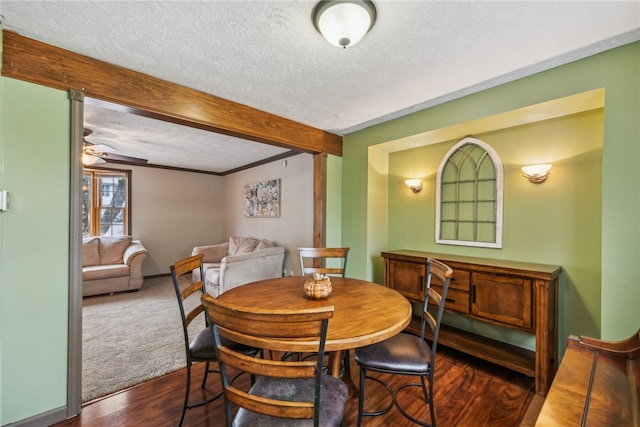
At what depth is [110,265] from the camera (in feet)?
15.0

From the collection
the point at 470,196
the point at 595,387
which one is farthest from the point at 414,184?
the point at 595,387

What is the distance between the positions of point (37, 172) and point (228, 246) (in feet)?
13.0

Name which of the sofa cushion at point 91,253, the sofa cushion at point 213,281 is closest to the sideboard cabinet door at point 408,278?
the sofa cushion at point 213,281

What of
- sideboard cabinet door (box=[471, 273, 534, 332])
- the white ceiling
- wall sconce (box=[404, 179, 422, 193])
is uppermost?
the white ceiling

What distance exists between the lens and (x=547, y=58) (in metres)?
1.83

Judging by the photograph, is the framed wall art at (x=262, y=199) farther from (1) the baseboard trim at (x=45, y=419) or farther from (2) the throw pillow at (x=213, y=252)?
(1) the baseboard trim at (x=45, y=419)

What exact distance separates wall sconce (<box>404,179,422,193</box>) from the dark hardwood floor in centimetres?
189

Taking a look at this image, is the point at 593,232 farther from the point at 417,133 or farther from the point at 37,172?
the point at 37,172

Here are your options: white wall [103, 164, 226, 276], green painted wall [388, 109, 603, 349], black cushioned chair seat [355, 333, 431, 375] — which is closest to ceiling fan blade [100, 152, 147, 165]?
white wall [103, 164, 226, 276]

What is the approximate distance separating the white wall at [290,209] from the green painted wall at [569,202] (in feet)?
3.41

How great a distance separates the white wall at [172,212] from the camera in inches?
222

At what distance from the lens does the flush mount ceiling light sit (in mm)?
1332

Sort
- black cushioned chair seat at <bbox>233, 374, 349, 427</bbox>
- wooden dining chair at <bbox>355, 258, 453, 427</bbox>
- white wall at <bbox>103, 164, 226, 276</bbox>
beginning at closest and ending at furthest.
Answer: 1. black cushioned chair seat at <bbox>233, 374, 349, 427</bbox>
2. wooden dining chair at <bbox>355, 258, 453, 427</bbox>
3. white wall at <bbox>103, 164, 226, 276</bbox>

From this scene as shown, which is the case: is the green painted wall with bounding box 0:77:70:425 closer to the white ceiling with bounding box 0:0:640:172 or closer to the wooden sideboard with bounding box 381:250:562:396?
the white ceiling with bounding box 0:0:640:172
